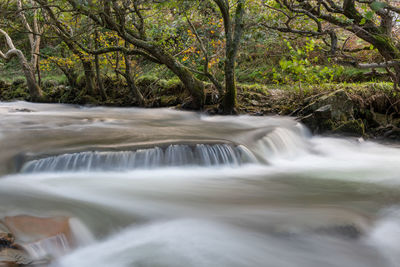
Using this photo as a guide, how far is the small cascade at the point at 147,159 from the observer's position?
482cm

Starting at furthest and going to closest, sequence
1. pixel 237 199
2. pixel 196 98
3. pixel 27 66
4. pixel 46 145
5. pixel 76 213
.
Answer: pixel 27 66 < pixel 196 98 < pixel 46 145 < pixel 237 199 < pixel 76 213

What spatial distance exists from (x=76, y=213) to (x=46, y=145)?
2.57 meters

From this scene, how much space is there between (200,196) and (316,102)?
5086mm

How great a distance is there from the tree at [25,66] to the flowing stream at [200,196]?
6.32 meters

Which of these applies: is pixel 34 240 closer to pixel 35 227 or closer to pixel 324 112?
pixel 35 227

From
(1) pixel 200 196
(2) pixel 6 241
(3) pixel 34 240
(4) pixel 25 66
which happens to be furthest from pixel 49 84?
→ (2) pixel 6 241

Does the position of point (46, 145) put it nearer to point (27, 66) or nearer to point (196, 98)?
point (196, 98)

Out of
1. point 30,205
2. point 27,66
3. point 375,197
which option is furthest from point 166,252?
point 27,66

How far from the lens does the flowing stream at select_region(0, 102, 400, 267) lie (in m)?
2.86

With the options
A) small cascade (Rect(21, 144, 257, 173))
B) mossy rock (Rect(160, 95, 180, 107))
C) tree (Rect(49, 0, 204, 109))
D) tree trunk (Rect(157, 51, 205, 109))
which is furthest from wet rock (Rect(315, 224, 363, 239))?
mossy rock (Rect(160, 95, 180, 107))

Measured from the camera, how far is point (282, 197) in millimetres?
4395

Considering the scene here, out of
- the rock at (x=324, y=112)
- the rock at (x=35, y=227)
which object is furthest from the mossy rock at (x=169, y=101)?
the rock at (x=35, y=227)

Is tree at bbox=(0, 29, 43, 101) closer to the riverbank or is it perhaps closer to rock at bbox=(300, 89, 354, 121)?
the riverbank

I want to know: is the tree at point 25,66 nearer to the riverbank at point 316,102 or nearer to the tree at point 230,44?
the riverbank at point 316,102
